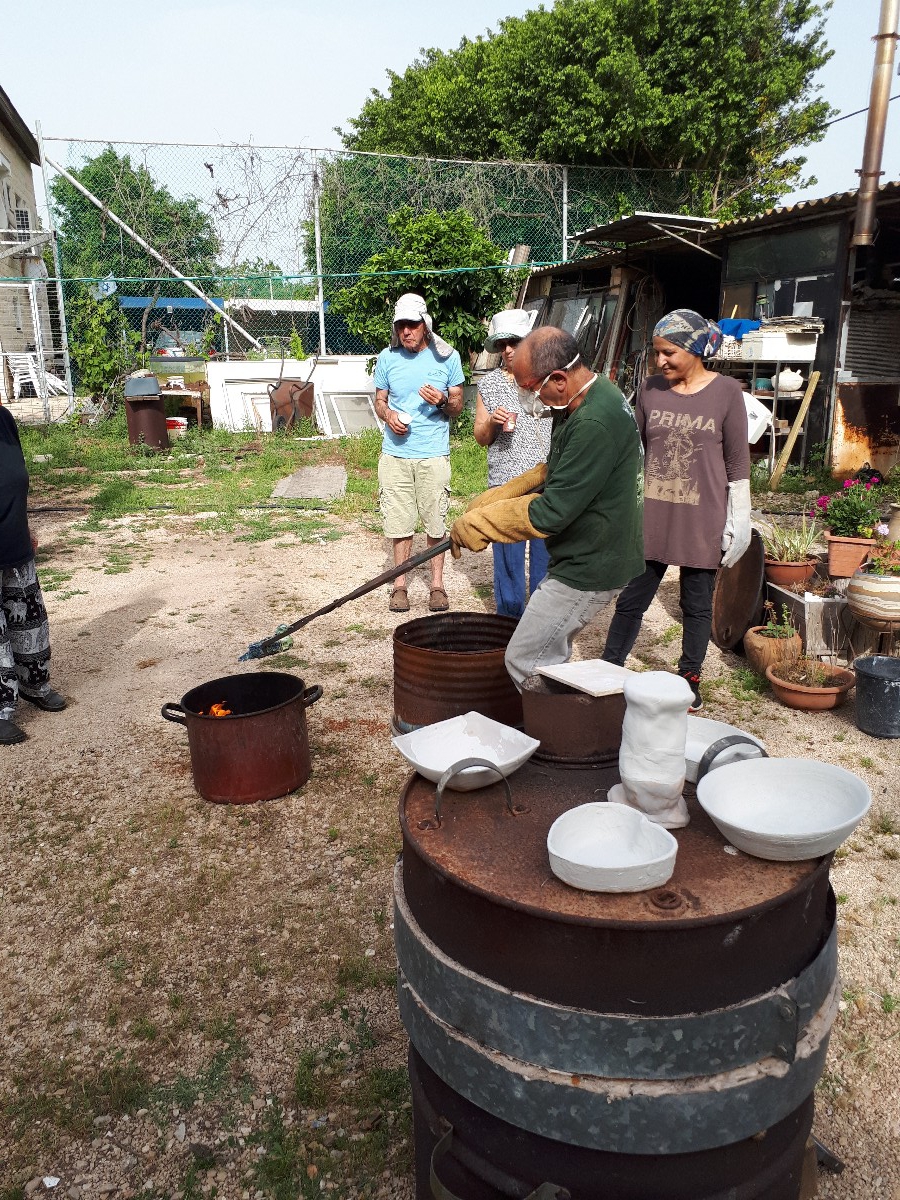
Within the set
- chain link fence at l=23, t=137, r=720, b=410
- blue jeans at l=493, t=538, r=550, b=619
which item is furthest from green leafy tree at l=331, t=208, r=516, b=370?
blue jeans at l=493, t=538, r=550, b=619

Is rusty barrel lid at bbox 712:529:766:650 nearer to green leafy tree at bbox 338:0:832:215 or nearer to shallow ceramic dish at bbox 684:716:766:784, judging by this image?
shallow ceramic dish at bbox 684:716:766:784

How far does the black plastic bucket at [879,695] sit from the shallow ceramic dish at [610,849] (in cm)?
312

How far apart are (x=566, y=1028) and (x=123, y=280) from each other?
15307mm

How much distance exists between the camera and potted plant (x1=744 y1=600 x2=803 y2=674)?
5.00 meters

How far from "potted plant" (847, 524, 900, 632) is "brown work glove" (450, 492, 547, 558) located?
98.5 inches

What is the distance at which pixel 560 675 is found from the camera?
2146 mm

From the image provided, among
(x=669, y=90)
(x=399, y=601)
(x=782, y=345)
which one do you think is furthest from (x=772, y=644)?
(x=669, y=90)

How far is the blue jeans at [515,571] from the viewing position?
511 cm

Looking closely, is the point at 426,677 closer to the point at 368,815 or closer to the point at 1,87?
the point at 368,815

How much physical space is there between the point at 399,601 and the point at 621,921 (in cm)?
509

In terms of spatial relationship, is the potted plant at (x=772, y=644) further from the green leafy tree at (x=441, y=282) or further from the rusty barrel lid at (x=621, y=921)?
the green leafy tree at (x=441, y=282)

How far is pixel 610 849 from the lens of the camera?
1.68 m

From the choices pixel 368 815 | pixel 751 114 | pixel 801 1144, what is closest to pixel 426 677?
pixel 368 815

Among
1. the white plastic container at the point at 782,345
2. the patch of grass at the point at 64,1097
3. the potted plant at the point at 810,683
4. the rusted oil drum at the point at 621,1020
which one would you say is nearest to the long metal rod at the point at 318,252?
the white plastic container at the point at 782,345
